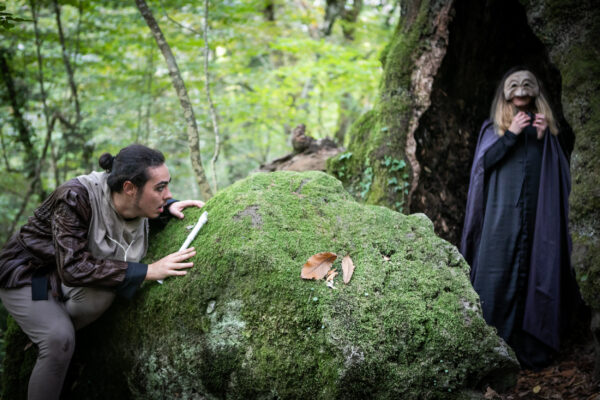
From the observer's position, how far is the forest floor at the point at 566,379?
10.9 feet

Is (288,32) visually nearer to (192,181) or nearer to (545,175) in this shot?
(192,181)

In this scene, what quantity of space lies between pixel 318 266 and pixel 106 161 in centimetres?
173

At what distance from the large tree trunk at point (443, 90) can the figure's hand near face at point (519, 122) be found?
387 millimetres

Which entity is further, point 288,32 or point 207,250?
point 288,32

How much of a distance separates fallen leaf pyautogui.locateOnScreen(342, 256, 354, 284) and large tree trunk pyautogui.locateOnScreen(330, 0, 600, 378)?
1.89m

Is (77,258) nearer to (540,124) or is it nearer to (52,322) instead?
(52,322)

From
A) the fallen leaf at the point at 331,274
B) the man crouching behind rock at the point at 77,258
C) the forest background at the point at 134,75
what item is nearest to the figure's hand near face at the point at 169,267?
the man crouching behind rock at the point at 77,258

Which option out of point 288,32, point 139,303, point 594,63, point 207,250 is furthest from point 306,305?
point 288,32

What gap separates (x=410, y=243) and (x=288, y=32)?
980 cm

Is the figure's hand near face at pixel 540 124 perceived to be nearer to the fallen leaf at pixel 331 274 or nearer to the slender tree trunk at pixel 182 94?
the fallen leaf at pixel 331 274

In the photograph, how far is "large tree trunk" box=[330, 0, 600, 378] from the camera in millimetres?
4289

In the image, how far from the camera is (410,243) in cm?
270

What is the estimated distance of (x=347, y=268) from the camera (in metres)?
2.50

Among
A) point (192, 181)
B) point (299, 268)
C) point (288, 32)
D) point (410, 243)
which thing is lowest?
point (192, 181)
